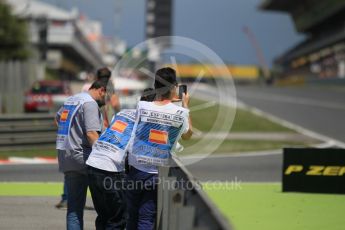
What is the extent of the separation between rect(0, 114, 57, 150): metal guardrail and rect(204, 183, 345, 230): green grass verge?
27.0ft

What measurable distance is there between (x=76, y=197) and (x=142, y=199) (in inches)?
32.9

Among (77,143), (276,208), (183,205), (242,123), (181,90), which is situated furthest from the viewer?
(242,123)

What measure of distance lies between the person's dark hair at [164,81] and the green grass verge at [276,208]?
266 centimetres

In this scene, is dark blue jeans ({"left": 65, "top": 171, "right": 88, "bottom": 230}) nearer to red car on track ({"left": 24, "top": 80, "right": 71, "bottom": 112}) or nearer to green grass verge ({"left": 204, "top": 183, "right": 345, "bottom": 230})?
green grass verge ({"left": 204, "top": 183, "right": 345, "bottom": 230})

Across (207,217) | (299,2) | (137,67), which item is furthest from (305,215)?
(299,2)

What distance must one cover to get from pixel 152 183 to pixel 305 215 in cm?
359

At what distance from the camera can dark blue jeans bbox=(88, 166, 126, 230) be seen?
249 inches

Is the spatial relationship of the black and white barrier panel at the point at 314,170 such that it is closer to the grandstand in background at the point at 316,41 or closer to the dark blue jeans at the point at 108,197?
the dark blue jeans at the point at 108,197

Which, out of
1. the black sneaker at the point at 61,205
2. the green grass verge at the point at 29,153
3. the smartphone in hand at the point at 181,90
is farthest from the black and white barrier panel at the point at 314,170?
the green grass verge at the point at 29,153

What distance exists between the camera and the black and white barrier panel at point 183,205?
4293mm

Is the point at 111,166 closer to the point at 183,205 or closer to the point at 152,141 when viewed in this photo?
the point at 152,141

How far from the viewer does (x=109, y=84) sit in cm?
734

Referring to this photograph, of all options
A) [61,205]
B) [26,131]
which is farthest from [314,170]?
[26,131]

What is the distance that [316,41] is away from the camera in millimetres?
111875
